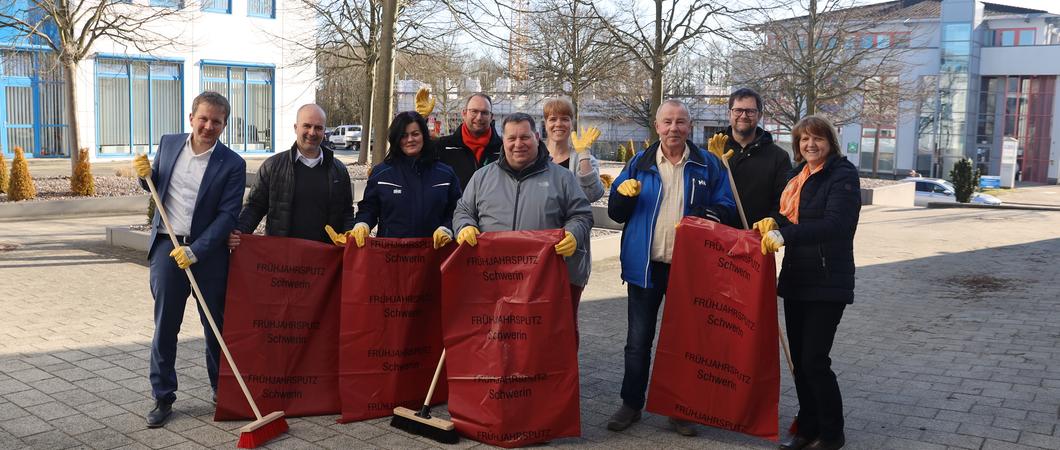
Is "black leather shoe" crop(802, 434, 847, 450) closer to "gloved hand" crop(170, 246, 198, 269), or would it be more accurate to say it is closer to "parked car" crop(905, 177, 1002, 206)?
"gloved hand" crop(170, 246, 198, 269)

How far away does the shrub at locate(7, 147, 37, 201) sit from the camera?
642 inches

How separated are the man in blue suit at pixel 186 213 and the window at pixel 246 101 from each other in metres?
26.9

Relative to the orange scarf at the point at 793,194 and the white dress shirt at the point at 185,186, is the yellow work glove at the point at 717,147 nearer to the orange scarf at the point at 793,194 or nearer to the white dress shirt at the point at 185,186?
the orange scarf at the point at 793,194

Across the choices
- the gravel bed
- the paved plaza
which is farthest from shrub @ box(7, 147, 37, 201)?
the paved plaza

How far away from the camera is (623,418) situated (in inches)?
213

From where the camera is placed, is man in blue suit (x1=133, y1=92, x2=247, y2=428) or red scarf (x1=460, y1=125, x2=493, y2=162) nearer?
man in blue suit (x1=133, y1=92, x2=247, y2=428)

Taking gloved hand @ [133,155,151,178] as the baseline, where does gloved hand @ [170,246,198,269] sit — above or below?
below

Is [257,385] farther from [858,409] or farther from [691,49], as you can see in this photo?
[691,49]

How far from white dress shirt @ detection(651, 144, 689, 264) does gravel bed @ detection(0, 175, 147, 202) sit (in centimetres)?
1486

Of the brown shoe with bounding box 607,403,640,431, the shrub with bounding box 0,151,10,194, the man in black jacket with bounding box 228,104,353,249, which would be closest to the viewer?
the brown shoe with bounding box 607,403,640,431

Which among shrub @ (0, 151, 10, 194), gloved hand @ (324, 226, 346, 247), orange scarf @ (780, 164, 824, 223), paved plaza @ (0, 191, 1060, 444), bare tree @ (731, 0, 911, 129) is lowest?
paved plaza @ (0, 191, 1060, 444)

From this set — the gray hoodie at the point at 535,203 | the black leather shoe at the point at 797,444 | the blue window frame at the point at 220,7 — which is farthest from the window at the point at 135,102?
the black leather shoe at the point at 797,444

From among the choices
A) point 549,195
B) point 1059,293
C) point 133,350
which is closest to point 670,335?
point 549,195

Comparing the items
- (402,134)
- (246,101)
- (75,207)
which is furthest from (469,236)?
(246,101)
